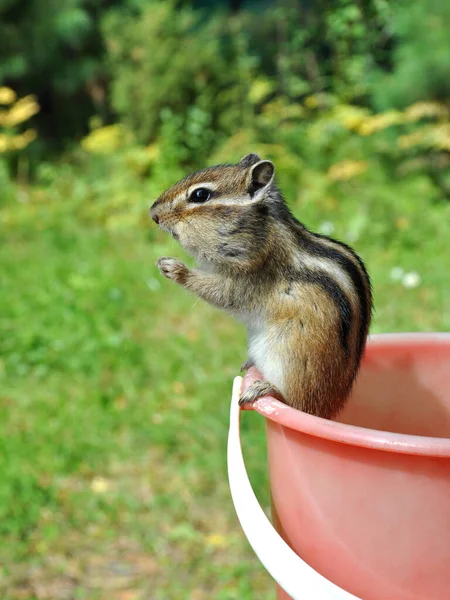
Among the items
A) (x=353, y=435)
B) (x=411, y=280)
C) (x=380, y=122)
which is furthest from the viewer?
(x=380, y=122)

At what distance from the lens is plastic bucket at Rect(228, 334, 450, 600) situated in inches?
34.5

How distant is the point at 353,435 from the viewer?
880 millimetres

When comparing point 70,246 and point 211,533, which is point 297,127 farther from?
point 211,533

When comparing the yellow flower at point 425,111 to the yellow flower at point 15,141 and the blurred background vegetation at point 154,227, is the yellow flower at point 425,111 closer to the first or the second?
the blurred background vegetation at point 154,227

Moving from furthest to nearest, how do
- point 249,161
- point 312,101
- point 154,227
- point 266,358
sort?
point 312,101 → point 154,227 → point 249,161 → point 266,358

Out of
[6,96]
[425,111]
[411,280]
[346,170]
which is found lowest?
[411,280]

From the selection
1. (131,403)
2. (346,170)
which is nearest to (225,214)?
(131,403)

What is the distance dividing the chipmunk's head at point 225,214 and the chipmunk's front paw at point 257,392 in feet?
0.75

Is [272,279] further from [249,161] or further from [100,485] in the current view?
[100,485]

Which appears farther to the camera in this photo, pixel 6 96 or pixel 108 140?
pixel 6 96

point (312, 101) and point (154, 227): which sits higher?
point (312, 101)

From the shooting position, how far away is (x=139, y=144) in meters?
5.51

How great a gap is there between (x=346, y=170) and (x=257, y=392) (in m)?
Answer: 3.87

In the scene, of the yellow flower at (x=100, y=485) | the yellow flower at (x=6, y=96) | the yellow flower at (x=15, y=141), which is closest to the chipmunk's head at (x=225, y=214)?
the yellow flower at (x=100, y=485)
